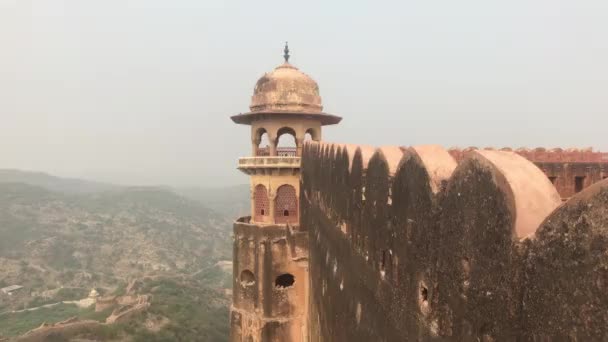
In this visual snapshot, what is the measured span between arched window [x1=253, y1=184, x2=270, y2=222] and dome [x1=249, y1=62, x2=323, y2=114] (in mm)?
2816

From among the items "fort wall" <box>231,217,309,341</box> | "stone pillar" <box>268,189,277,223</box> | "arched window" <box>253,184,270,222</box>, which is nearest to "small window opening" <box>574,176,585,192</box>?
"fort wall" <box>231,217,309,341</box>

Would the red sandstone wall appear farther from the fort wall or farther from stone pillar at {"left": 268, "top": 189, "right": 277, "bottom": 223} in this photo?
stone pillar at {"left": 268, "top": 189, "right": 277, "bottom": 223}

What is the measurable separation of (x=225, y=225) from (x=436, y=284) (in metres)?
138

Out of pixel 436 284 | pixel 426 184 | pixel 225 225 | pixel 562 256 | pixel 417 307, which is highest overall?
pixel 426 184

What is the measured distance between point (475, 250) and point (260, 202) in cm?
1427

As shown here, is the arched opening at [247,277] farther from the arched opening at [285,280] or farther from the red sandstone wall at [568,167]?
the red sandstone wall at [568,167]

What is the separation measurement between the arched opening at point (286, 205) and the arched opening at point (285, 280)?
1.90m

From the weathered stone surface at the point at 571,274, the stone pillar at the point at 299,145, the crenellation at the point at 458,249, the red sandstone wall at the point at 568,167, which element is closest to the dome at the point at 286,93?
the stone pillar at the point at 299,145

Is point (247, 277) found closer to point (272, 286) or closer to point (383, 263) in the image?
point (272, 286)

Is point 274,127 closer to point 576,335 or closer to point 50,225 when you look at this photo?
point 576,335

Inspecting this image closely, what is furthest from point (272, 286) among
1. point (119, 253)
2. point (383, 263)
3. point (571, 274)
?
point (119, 253)

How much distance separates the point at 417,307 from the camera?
10.3 feet

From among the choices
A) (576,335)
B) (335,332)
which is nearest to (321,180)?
(335,332)

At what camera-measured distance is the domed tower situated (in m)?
14.7
